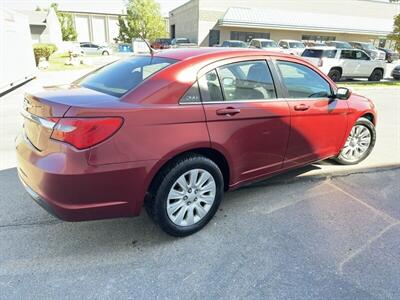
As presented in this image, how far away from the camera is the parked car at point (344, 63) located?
13953mm

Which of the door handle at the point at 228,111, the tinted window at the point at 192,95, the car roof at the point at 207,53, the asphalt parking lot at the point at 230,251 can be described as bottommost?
the asphalt parking lot at the point at 230,251

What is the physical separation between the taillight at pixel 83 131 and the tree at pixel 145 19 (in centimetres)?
4447

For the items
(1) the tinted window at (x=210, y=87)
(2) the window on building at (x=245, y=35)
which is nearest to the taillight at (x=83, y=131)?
(1) the tinted window at (x=210, y=87)

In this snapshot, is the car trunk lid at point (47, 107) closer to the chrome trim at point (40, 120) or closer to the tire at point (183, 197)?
the chrome trim at point (40, 120)

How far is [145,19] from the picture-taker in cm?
4425

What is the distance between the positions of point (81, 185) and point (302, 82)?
8.76ft

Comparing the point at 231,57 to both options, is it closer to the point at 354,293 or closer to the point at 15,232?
Result: the point at 354,293

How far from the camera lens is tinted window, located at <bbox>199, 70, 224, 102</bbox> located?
2.79m

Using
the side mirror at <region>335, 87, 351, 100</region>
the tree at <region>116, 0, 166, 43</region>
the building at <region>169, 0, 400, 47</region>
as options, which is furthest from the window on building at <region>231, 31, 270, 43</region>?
the side mirror at <region>335, 87, 351, 100</region>

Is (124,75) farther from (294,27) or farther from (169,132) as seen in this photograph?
(294,27)

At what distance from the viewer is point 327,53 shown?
13984mm

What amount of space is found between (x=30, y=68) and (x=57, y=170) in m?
12.5

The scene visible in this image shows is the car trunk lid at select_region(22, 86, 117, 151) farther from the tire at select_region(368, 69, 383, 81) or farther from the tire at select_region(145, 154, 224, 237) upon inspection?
the tire at select_region(368, 69, 383, 81)

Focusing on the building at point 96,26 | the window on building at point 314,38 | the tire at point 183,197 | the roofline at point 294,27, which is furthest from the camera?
the building at point 96,26
